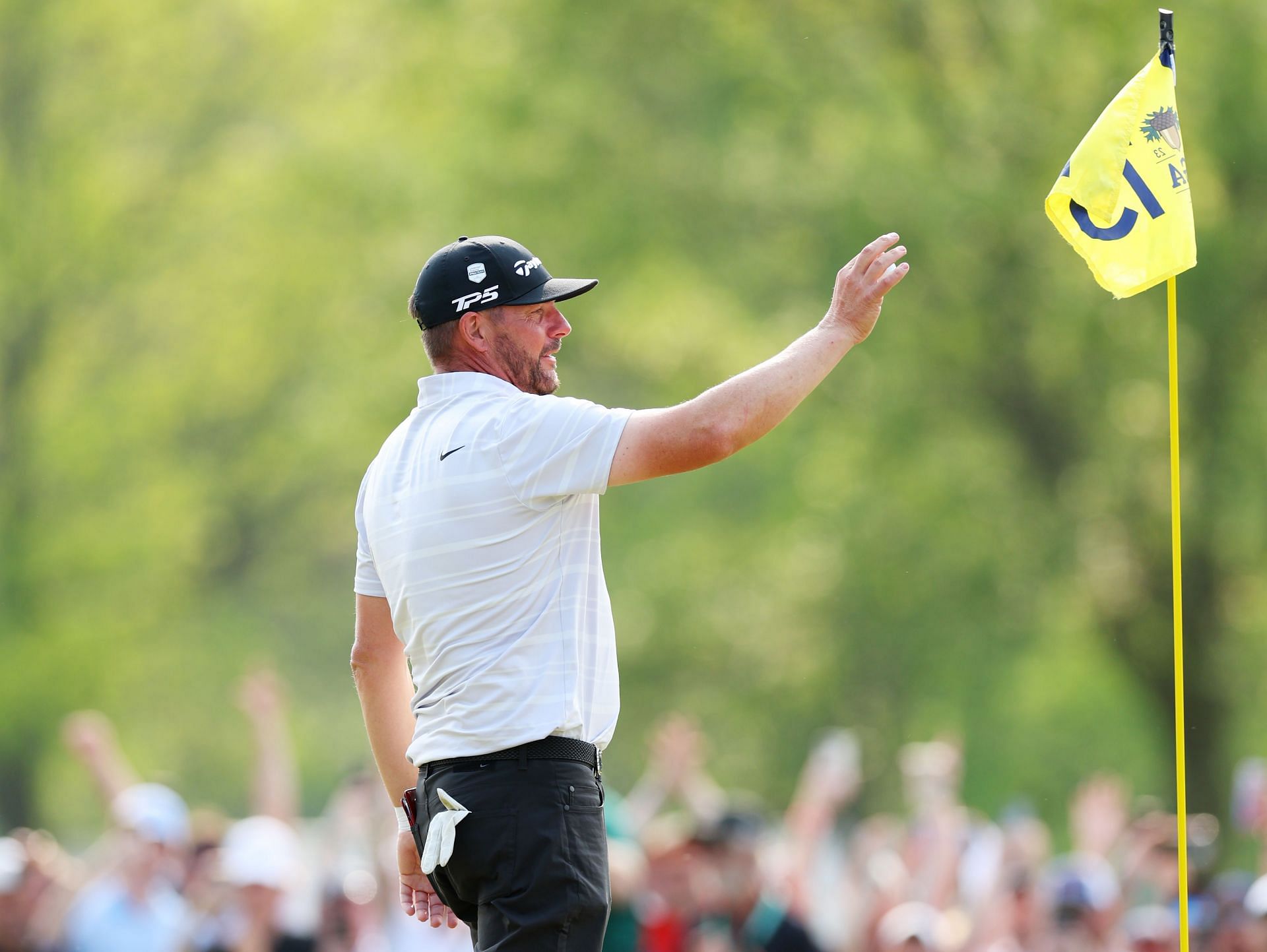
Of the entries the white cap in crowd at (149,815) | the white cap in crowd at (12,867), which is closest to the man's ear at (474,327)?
the white cap in crowd at (149,815)

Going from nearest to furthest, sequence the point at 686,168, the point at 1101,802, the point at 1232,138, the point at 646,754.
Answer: the point at 1101,802 < the point at 1232,138 < the point at 686,168 < the point at 646,754

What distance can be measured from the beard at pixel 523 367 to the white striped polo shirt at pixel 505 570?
96mm

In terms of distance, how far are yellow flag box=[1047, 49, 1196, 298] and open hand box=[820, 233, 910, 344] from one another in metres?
1.04

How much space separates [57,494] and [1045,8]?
10788 mm

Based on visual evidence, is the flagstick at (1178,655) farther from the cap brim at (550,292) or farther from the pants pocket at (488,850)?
the pants pocket at (488,850)

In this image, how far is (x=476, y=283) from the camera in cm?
400

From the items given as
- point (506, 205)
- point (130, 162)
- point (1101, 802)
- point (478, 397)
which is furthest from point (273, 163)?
point (478, 397)

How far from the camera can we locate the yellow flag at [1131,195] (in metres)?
4.70

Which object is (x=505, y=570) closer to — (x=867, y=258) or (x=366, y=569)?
(x=366, y=569)

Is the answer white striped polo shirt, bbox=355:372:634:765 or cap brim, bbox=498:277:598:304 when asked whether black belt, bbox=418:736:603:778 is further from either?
cap brim, bbox=498:277:598:304

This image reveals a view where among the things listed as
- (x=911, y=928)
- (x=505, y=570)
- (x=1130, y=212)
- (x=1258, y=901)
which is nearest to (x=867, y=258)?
(x=505, y=570)

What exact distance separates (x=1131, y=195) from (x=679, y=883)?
445 centimetres

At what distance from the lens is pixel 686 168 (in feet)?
47.8

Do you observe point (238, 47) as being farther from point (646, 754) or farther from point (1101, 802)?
point (1101, 802)
